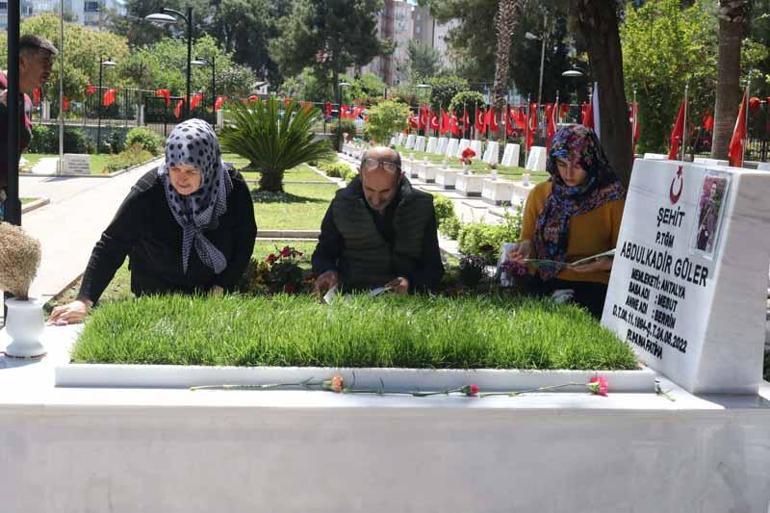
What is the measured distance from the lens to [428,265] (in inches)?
191

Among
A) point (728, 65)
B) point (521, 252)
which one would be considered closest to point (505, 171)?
point (728, 65)

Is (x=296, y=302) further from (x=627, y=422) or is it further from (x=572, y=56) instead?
(x=572, y=56)

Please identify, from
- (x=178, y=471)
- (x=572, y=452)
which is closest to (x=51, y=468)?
(x=178, y=471)

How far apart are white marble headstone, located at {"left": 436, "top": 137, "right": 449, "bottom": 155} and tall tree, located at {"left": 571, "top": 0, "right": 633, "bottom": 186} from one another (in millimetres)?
33673

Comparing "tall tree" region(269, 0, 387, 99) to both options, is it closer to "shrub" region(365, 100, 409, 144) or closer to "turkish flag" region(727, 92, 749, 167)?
"shrub" region(365, 100, 409, 144)

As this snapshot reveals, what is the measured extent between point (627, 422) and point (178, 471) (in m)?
1.32

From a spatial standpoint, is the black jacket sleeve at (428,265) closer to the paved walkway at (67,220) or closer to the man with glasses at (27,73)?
the man with glasses at (27,73)

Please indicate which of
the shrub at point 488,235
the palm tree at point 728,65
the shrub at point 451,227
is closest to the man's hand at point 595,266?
the shrub at point 488,235

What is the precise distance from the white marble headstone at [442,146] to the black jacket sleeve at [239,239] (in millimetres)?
37079

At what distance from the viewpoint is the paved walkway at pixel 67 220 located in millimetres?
9484

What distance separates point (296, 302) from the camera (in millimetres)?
3656

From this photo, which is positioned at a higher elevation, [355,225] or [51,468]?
[355,225]

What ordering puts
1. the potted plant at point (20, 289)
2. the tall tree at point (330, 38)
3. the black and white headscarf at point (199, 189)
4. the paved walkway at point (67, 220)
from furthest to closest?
the tall tree at point (330, 38) < the paved walkway at point (67, 220) < the black and white headscarf at point (199, 189) < the potted plant at point (20, 289)

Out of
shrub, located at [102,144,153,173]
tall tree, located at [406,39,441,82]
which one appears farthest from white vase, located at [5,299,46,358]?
tall tree, located at [406,39,441,82]
